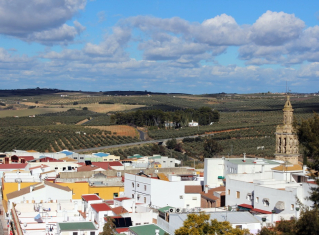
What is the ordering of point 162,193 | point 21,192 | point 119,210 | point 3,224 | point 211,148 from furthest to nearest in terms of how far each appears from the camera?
point 211,148 < point 21,192 < point 3,224 < point 162,193 < point 119,210

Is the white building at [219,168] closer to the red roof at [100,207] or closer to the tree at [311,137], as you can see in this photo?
the red roof at [100,207]

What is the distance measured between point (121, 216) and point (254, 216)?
733 cm

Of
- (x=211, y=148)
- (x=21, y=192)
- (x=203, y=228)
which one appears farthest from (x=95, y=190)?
(x=211, y=148)

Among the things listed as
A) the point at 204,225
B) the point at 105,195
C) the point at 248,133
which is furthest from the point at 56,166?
the point at 248,133

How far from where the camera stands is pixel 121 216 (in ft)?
89.3

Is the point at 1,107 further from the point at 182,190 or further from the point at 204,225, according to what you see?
the point at 204,225

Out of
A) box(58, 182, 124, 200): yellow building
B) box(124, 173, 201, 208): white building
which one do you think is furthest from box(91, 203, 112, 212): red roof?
box(58, 182, 124, 200): yellow building

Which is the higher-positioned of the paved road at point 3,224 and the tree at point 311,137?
the tree at point 311,137

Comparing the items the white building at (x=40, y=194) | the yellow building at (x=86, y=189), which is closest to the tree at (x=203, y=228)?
the white building at (x=40, y=194)

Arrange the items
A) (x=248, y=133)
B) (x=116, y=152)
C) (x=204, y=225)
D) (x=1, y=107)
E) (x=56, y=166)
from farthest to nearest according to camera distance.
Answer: (x=1, y=107)
(x=248, y=133)
(x=116, y=152)
(x=56, y=166)
(x=204, y=225)

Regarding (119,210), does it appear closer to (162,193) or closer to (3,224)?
Answer: (162,193)

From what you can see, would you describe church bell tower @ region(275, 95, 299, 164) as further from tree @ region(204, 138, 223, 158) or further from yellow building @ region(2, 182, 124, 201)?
tree @ region(204, 138, 223, 158)

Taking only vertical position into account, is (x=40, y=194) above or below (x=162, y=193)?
below

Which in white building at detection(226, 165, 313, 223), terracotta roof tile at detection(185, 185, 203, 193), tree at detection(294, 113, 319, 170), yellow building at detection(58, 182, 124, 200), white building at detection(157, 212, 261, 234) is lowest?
yellow building at detection(58, 182, 124, 200)
